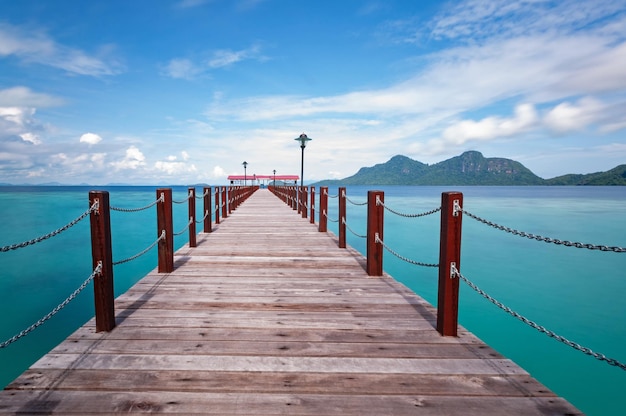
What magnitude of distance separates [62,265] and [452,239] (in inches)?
581

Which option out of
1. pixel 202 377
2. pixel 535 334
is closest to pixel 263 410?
pixel 202 377

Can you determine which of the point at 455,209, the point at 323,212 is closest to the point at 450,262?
the point at 455,209

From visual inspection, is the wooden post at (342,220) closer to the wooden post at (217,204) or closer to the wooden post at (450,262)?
the wooden post at (450,262)

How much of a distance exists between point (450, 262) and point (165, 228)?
143 inches

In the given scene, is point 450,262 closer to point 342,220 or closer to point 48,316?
point 48,316

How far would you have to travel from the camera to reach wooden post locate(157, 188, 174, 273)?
178 inches

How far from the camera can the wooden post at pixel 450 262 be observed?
9.53ft

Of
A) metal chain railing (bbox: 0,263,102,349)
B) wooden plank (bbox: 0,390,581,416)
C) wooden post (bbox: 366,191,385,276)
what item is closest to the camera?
wooden plank (bbox: 0,390,581,416)

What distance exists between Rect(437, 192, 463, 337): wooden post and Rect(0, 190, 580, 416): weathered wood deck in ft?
0.45

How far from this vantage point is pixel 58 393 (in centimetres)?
208

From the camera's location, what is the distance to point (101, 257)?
2.90 meters

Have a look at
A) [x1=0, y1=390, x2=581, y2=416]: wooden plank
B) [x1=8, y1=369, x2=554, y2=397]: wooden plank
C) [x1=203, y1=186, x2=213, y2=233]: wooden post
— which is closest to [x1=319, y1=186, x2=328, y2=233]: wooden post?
[x1=203, y1=186, x2=213, y2=233]: wooden post

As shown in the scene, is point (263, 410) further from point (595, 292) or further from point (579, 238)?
point (579, 238)

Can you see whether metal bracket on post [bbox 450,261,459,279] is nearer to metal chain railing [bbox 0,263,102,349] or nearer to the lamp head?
metal chain railing [bbox 0,263,102,349]
